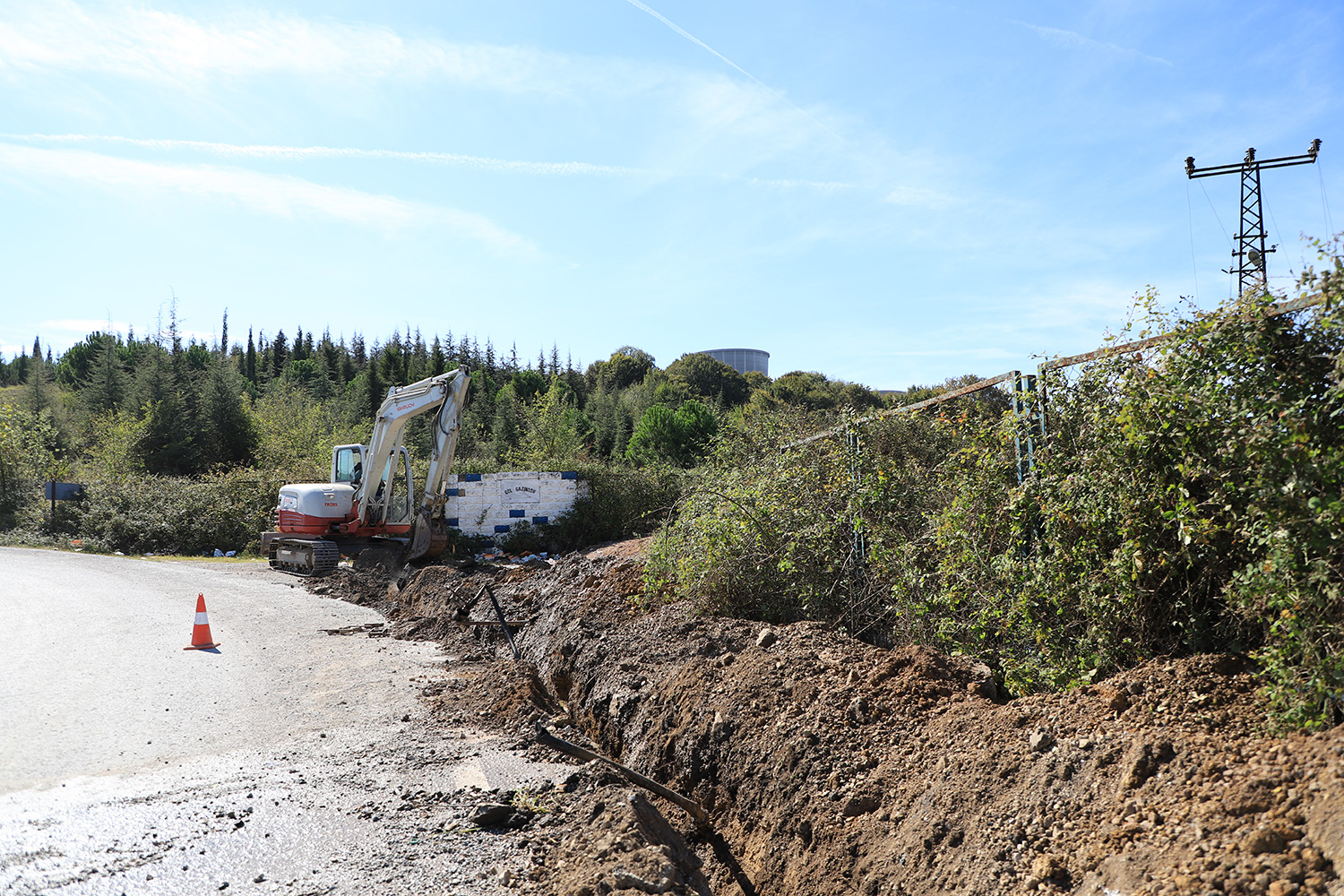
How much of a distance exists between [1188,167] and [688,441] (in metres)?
22.0

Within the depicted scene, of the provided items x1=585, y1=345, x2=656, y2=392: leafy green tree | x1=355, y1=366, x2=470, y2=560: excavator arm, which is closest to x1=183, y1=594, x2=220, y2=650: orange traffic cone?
x1=355, y1=366, x2=470, y2=560: excavator arm

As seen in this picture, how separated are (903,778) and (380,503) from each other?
15495 millimetres

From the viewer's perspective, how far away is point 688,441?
36625 mm

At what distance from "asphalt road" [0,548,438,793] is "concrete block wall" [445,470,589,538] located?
7.28m

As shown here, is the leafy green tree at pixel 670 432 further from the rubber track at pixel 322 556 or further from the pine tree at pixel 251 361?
the pine tree at pixel 251 361

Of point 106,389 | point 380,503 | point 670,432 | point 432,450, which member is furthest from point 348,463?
point 106,389

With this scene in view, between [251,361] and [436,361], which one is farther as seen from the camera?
[251,361]

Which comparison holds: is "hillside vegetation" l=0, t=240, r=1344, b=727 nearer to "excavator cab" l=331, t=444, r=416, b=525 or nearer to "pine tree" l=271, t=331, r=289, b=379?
"excavator cab" l=331, t=444, r=416, b=525

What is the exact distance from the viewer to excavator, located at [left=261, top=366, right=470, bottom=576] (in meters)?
16.4

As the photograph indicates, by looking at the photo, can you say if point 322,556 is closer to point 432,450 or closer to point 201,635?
point 432,450

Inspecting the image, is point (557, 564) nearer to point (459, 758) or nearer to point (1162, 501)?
point (459, 758)

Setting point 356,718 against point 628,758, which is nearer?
point 628,758

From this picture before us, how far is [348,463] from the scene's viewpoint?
18.3m

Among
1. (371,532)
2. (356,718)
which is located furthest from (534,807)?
(371,532)
